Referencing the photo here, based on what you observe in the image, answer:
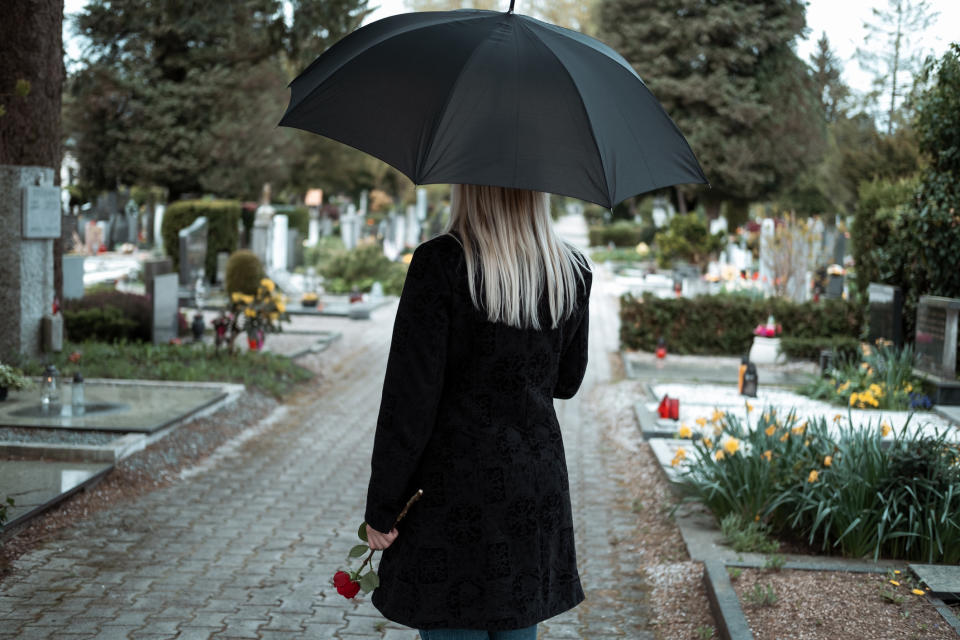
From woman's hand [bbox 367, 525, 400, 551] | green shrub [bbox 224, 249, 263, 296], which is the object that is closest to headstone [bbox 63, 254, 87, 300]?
green shrub [bbox 224, 249, 263, 296]

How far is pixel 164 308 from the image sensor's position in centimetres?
1194

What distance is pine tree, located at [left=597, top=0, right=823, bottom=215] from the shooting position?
3416 centimetres

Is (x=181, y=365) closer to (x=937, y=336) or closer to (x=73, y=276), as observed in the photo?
(x=73, y=276)

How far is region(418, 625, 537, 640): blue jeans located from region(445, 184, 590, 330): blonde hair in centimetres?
77

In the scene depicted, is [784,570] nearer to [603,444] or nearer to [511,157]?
[511,157]

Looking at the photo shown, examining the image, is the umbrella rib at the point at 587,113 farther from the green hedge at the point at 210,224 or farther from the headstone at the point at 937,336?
the green hedge at the point at 210,224

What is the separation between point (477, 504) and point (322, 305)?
53.1ft

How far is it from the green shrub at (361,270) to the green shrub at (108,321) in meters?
9.44

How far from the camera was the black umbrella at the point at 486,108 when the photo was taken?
2.56 metres

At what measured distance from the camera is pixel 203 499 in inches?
259

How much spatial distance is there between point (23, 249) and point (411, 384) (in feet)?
27.4

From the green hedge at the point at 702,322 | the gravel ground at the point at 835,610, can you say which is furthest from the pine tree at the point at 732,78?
the gravel ground at the point at 835,610

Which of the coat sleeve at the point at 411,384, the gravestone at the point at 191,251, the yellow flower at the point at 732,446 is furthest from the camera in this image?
the gravestone at the point at 191,251

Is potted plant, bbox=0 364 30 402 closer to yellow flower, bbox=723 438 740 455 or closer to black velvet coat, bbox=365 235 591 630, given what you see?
yellow flower, bbox=723 438 740 455
